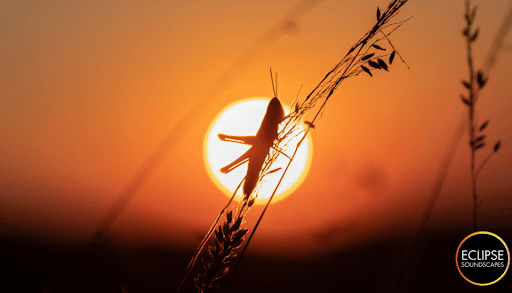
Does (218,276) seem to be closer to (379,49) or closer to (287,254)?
(379,49)

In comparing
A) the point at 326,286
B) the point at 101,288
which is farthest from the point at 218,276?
the point at 326,286

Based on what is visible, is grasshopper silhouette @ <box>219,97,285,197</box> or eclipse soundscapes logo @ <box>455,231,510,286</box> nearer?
grasshopper silhouette @ <box>219,97,285,197</box>

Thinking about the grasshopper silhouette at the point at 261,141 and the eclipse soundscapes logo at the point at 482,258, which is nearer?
the grasshopper silhouette at the point at 261,141

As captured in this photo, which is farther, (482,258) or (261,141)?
(482,258)
